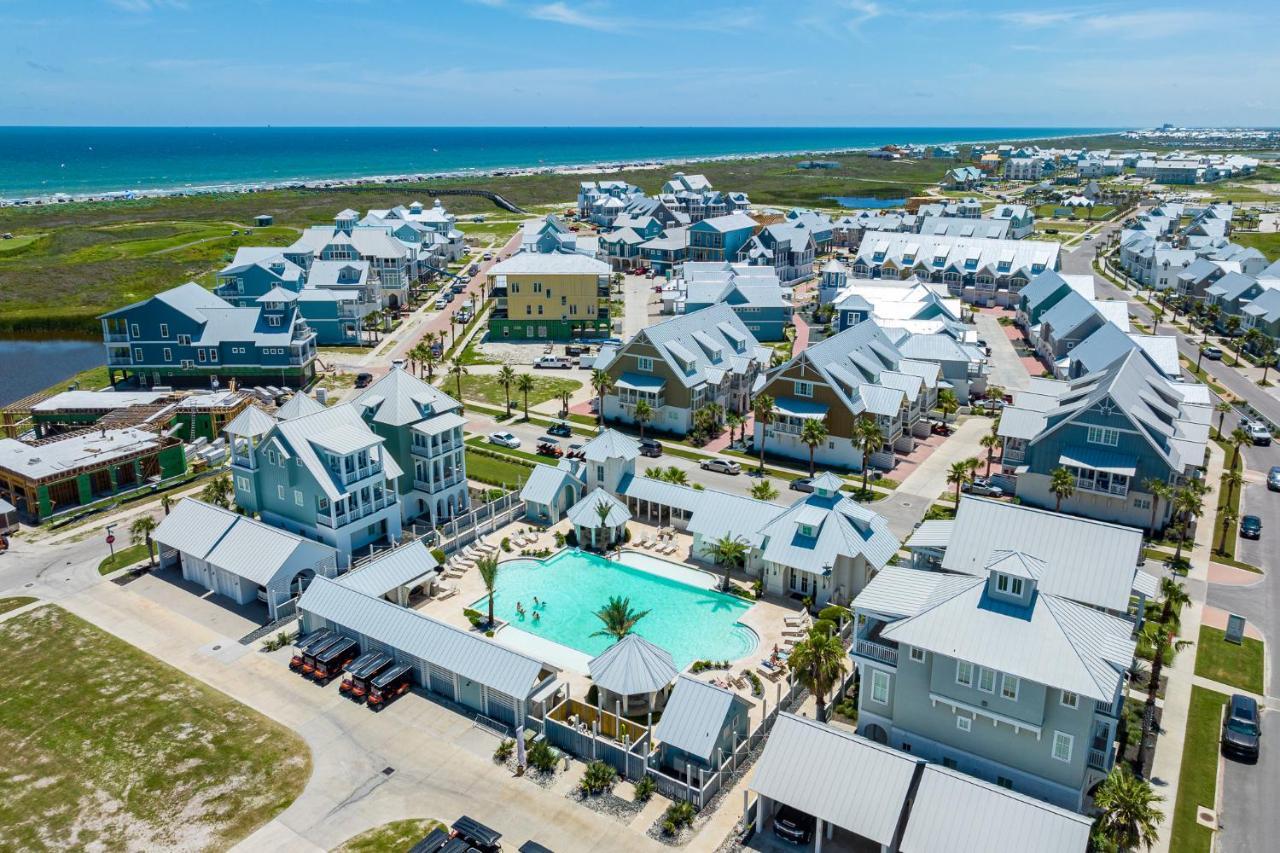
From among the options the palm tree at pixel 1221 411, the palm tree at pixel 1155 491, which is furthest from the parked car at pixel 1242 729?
the palm tree at pixel 1221 411

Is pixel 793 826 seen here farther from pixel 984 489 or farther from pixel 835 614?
pixel 984 489

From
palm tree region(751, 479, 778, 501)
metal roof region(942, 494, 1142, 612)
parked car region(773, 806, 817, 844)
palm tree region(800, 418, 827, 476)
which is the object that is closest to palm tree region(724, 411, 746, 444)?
palm tree region(800, 418, 827, 476)

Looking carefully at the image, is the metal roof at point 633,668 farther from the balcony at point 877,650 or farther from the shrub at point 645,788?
the balcony at point 877,650

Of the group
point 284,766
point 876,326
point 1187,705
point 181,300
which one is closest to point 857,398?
point 876,326

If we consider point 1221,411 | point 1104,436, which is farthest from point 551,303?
point 1221,411

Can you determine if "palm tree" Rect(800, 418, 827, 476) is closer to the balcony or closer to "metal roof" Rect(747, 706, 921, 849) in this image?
the balcony

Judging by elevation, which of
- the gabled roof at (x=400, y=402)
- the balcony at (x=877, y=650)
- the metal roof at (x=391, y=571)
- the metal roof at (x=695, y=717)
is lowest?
the metal roof at (x=695, y=717)

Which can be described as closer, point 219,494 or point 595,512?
point 595,512
